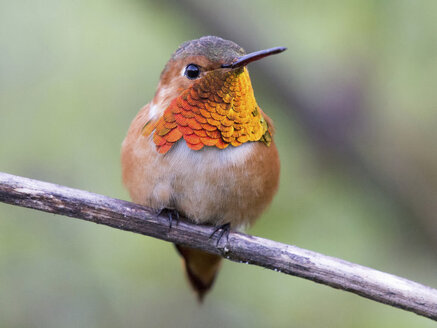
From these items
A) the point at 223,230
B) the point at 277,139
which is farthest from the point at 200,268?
the point at 277,139

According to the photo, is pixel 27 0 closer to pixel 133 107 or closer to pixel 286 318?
pixel 133 107

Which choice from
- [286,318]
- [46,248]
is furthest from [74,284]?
[286,318]

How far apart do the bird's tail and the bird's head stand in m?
1.03

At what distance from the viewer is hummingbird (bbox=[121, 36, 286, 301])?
3.15 metres

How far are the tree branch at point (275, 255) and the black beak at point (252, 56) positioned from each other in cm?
96

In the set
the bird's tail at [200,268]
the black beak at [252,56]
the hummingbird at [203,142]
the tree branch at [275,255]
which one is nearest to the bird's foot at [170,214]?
the hummingbird at [203,142]

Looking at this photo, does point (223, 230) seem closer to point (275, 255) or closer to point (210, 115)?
point (275, 255)

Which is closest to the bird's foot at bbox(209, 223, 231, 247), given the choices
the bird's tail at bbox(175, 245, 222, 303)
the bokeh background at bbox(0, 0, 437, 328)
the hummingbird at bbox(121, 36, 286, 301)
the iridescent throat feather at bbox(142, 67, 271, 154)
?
the hummingbird at bbox(121, 36, 286, 301)

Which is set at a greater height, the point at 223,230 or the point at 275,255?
the point at 223,230

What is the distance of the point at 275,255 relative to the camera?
3016 mm

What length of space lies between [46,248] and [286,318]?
205 cm

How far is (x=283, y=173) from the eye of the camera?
17.5 ft

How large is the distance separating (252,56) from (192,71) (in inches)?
18.5

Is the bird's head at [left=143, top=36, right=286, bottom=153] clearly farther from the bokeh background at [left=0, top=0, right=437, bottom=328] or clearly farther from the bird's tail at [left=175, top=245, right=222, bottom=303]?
the bokeh background at [left=0, top=0, right=437, bottom=328]
